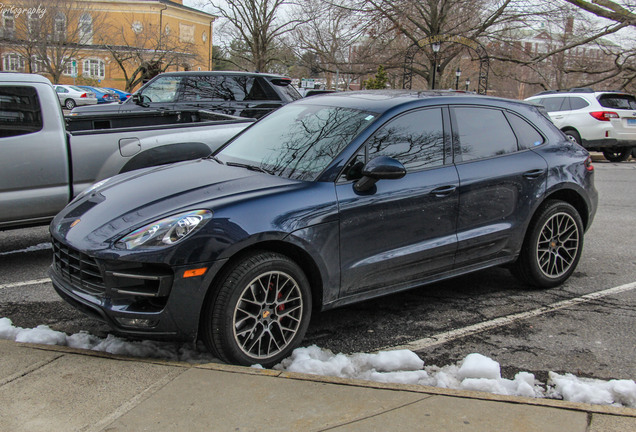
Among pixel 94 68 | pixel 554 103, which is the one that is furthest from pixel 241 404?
pixel 94 68

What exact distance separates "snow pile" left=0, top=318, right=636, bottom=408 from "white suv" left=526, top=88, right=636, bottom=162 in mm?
12662

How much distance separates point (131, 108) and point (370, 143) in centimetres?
748

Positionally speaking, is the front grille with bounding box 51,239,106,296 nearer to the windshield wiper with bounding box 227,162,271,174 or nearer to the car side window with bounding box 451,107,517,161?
the windshield wiper with bounding box 227,162,271,174

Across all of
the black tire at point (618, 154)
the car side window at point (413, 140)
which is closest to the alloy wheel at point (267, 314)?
the car side window at point (413, 140)

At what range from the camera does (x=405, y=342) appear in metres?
4.14

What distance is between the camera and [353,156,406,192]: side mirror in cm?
392

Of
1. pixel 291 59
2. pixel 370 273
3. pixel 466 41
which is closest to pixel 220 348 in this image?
pixel 370 273

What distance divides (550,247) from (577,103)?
40.2 ft

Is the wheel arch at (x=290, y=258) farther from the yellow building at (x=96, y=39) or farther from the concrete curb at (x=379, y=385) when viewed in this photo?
the yellow building at (x=96, y=39)

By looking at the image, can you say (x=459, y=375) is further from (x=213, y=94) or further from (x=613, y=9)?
(x=613, y=9)

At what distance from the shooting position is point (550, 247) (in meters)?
5.16

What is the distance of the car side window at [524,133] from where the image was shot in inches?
200

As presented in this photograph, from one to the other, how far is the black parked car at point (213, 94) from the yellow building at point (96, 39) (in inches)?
1574

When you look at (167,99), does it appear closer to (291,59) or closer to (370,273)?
(370,273)
